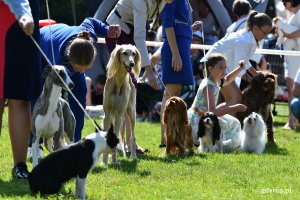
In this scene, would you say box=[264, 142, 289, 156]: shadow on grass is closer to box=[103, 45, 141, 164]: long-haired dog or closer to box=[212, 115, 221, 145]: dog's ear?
box=[212, 115, 221, 145]: dog's ear

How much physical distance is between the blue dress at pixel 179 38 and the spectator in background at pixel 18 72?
8.08 ft

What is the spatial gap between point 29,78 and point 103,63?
8.70 meters

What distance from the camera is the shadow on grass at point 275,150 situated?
26.8 ft

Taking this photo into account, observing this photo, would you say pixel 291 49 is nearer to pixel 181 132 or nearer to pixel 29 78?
pixel 181 132

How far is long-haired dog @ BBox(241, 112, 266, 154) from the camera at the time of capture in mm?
8172

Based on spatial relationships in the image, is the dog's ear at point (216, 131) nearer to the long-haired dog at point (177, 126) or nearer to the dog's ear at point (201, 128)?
the dog's ear at point (201, 128)

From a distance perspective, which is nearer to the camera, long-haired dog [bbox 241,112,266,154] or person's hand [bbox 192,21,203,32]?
long-haired dog [bbox 241,112,266,154]

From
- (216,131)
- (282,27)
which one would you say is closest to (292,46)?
(282,27)

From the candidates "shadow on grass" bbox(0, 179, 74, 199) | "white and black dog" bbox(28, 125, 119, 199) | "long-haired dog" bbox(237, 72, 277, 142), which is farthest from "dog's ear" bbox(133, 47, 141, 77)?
"long-haired dog" bbox(237, 72, 277, 142)

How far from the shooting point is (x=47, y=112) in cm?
593

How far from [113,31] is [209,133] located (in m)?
1.66

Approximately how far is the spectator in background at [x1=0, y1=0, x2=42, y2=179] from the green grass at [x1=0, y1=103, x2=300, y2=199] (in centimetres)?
33

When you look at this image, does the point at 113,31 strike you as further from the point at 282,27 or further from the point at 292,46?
the point at 292,46

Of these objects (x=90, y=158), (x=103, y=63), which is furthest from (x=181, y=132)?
(x=103, y=63)
